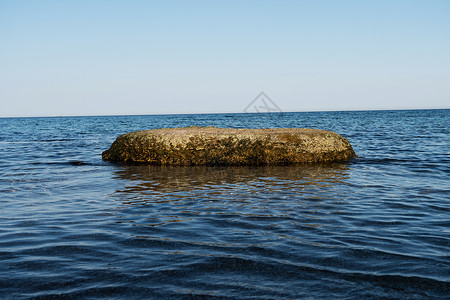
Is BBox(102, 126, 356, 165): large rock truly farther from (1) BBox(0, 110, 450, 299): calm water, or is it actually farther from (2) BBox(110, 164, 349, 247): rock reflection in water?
(1) BBox(0, 110, 450, 299): calm water

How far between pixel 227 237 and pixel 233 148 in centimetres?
657

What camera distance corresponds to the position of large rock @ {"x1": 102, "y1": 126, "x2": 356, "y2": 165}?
10.7 metres

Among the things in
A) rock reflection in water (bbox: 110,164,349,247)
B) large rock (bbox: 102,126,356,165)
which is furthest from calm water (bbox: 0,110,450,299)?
large rock (bbox: 102,126,356,165)

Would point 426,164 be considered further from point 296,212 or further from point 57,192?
point 57,192

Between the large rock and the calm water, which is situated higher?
the large rock

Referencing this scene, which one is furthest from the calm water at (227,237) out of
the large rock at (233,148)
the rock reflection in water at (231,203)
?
the large rock at (233,148)

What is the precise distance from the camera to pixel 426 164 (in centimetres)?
1072

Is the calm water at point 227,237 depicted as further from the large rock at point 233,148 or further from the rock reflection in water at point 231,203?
the large rock at point 233,148

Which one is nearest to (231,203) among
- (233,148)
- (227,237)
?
(227,237)

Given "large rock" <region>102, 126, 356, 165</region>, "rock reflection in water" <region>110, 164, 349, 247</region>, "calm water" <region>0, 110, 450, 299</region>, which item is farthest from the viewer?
"large rock" <region>102, 126, 356, 165</region>

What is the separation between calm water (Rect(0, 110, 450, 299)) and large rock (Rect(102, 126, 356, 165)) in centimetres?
222

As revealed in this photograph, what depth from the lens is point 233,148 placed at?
10758 mm

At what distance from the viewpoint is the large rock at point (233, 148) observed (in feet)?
35.2

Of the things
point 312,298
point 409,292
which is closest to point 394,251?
point 409,292
